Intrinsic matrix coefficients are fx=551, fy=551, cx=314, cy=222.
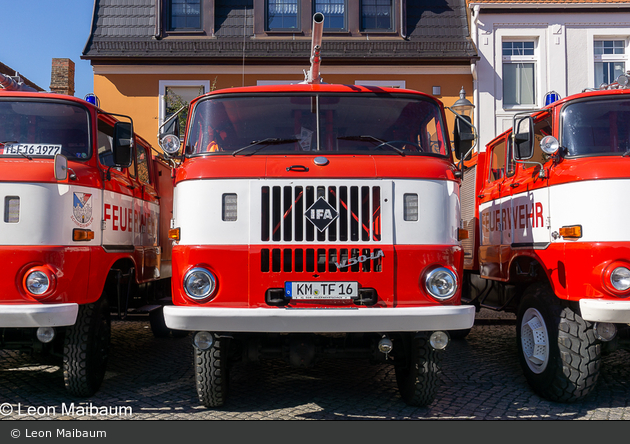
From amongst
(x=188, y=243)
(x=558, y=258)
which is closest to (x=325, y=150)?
(x=188, y=243)

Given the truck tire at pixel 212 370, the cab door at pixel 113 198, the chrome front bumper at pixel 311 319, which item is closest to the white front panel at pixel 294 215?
the chrome front bumper at pixel 311 319

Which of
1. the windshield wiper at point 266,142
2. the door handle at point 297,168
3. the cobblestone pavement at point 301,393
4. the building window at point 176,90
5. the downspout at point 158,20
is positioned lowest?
the cobblestone pavement at point 301,393

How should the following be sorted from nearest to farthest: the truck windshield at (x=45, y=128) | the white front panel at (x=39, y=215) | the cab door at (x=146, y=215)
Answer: the white front panel at (x=39, y=215)
the truck windshield at (x=45, y=128)
the cab door at (x=146, y=215)

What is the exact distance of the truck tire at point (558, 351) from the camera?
4512 mm

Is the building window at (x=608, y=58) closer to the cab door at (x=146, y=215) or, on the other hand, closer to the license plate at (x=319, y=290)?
the cab door at (x=146, y=215)

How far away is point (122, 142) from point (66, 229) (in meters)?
1.08

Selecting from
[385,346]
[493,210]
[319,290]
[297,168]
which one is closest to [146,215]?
[297,168]

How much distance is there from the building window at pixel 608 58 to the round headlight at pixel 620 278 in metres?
11.5

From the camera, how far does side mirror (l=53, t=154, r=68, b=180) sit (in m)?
4.32

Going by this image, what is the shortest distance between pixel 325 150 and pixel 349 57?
9.75 m

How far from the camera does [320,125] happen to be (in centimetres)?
457

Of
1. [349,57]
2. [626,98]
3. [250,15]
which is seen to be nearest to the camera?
[626,98]
